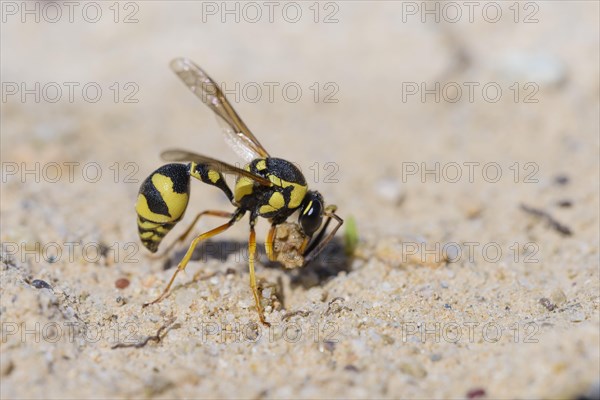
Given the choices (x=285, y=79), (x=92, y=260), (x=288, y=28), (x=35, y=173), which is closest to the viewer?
(x=92, y=260)

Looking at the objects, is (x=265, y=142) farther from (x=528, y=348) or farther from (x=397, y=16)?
(x=528, y=348)

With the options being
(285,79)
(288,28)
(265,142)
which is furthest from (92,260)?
(288,28)

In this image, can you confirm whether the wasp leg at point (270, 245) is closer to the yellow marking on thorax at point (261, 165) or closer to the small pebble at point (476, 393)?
the yellow marking on thorax at point (261, 165)

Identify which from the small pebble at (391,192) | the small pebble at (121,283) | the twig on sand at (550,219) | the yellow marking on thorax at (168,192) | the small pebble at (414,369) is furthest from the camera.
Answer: the small pebble at (391,192)

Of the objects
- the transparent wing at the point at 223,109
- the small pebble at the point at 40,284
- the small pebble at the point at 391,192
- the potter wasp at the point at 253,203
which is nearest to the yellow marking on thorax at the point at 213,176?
the potter wasp at the point at 253,203

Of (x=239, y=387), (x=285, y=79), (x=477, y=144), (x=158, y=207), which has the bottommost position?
(x=239, y=387)

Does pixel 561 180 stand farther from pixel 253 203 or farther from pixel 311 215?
pixel 253 203
